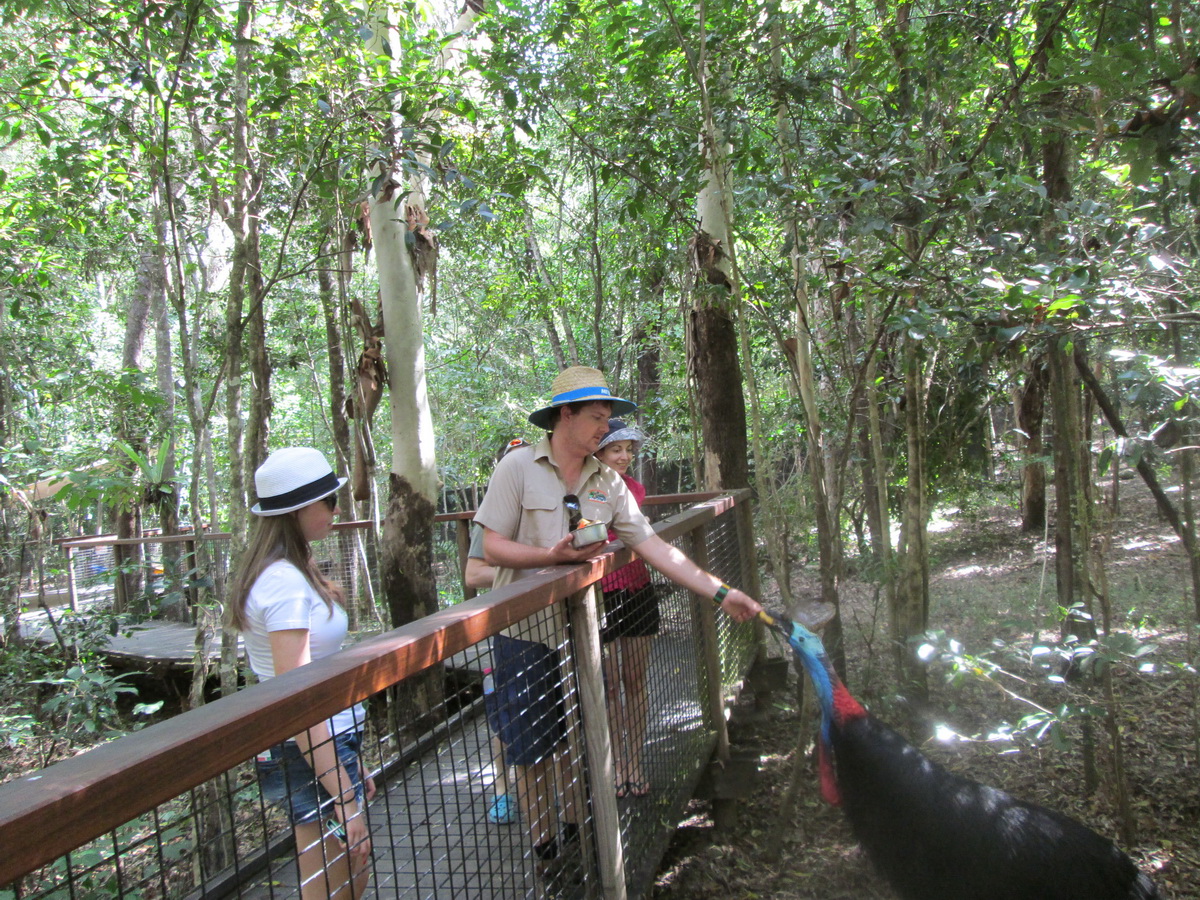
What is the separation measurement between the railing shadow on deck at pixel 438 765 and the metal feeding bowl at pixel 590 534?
72 millimetres

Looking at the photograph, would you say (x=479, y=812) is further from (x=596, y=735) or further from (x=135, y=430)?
(x=135, y=430)

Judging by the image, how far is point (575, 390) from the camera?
252cm

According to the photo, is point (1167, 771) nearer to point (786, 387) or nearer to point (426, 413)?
point (426, 413)

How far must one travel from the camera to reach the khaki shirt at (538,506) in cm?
245

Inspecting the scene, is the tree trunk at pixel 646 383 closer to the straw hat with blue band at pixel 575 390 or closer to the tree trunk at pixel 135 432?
the tree trunk at pixel 135 432

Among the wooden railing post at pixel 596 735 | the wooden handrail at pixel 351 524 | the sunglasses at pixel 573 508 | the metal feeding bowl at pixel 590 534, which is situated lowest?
the wooden railing post at pixel 596 735

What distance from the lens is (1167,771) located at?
3961 millimetres

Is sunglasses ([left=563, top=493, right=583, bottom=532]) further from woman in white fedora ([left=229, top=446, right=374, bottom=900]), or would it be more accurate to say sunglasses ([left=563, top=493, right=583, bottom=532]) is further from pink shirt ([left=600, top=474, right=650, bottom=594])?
woman in white fedora ([left=229, top=446, right=374, bottom=900])

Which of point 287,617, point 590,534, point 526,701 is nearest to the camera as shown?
point 287,617

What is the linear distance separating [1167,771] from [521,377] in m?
11.1

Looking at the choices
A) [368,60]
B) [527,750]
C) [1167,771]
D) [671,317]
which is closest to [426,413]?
[368,60]

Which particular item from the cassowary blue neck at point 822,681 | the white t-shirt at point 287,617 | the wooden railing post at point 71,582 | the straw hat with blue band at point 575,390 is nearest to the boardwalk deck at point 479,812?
the white t-shirt at point 287,617

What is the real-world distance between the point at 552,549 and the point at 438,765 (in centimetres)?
70

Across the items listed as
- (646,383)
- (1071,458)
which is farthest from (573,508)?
(646,383)
